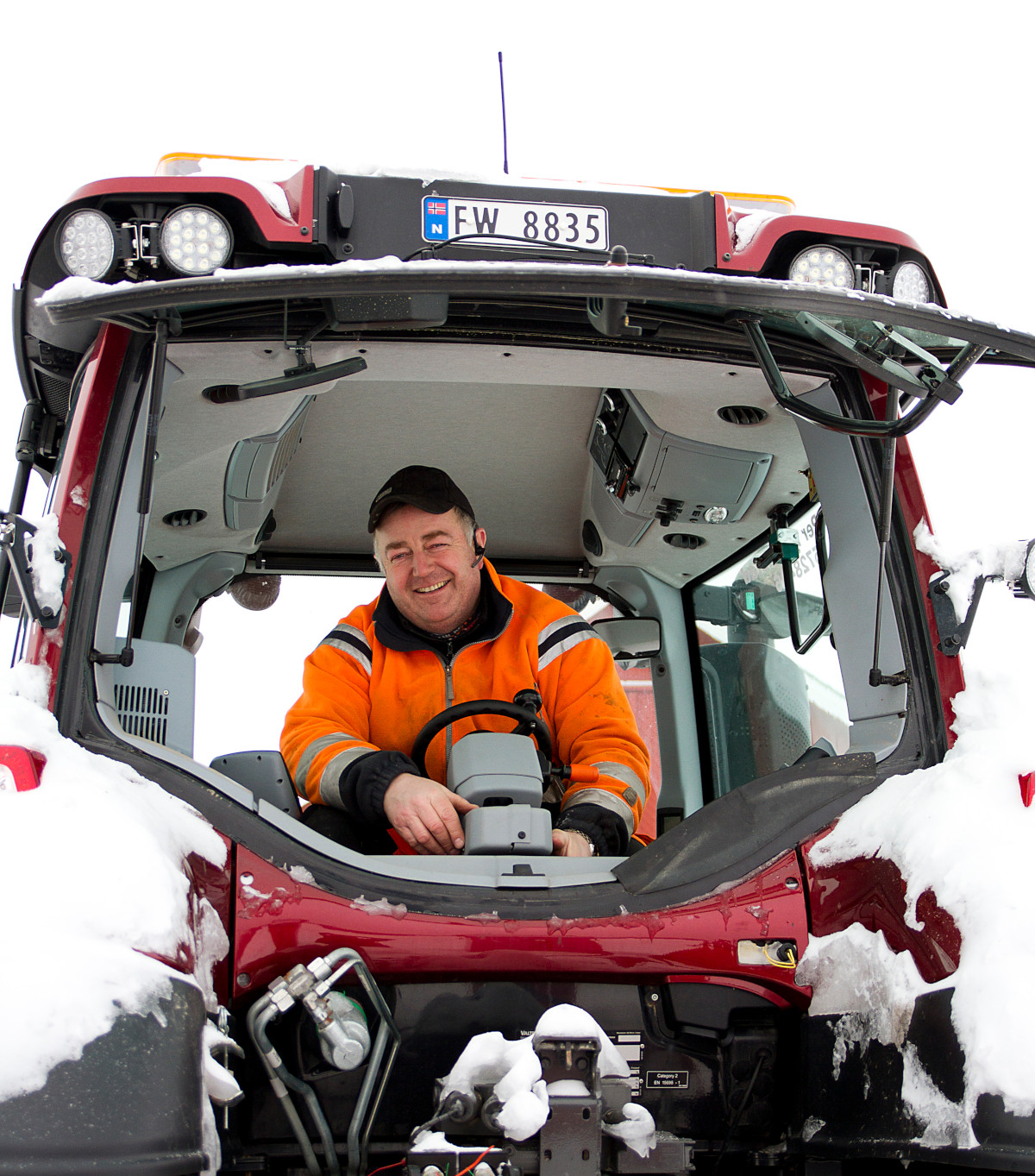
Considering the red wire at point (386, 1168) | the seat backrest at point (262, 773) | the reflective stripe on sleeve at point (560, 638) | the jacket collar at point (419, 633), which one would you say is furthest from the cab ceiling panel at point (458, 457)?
the red wire at point (386, 1168)

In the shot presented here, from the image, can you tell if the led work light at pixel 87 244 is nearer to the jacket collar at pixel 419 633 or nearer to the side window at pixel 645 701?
the jacket collar at pixel 419 633

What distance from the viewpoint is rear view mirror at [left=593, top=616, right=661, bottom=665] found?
457 centimetres

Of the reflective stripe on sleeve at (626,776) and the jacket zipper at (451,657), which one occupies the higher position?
the jacket zipper at (451,657)

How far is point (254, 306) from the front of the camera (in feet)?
7.92

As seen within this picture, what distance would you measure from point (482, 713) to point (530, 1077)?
1361 mm

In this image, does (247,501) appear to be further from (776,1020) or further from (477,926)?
(776,1020)

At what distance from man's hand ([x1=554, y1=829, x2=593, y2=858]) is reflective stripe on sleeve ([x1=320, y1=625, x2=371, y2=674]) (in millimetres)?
948

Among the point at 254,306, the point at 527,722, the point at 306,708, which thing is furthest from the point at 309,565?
the point at 254,306

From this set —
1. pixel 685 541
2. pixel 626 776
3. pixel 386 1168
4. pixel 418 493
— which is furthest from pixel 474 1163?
pixel 685 541

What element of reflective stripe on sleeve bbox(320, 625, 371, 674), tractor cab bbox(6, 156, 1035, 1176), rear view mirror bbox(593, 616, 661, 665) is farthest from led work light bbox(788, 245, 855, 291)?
rear view mirror bbox(593, 616, 661, 665)

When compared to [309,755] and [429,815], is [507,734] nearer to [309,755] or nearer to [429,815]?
[429,815]

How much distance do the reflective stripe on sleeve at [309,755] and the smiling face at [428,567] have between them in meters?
0.57

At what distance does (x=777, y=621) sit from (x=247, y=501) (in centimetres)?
182

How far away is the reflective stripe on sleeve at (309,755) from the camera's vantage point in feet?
10.8
